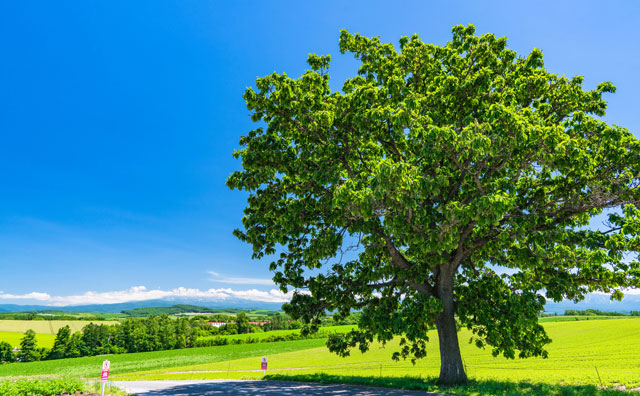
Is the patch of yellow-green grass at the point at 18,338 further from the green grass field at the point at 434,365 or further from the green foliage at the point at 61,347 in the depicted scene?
the green grass field at the point at 434,365

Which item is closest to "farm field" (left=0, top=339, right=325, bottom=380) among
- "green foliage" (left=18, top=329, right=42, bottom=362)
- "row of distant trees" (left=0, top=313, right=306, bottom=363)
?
"green foliage" (left=18, top=329, right=42, bottom=362)

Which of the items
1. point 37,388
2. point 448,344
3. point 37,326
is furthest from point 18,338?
point 448,344

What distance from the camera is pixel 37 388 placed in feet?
39.5

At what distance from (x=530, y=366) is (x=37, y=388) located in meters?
31.7

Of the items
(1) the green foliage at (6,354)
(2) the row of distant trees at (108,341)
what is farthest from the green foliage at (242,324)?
(1) the green foliage at (6,354)

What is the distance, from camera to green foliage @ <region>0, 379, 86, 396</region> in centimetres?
1154

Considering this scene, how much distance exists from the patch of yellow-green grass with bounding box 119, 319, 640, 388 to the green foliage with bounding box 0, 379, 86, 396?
12.3m

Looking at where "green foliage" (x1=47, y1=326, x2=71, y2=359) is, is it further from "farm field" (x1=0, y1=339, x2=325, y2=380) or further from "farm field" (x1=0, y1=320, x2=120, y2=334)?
"farm field" (x1=0, y1=320, x2=120, y2=334)

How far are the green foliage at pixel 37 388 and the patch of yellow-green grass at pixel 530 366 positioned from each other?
40.3 ft

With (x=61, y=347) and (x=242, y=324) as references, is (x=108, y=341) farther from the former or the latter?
(x=242, y=324)

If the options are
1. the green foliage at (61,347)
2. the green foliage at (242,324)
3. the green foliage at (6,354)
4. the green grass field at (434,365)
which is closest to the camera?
the green grass field at (434,365)

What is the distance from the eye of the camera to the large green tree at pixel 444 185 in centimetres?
1155

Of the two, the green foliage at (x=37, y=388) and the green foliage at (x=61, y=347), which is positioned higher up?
the green foliage at (x=37, y=388)

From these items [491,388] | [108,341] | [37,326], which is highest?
[491,388]
